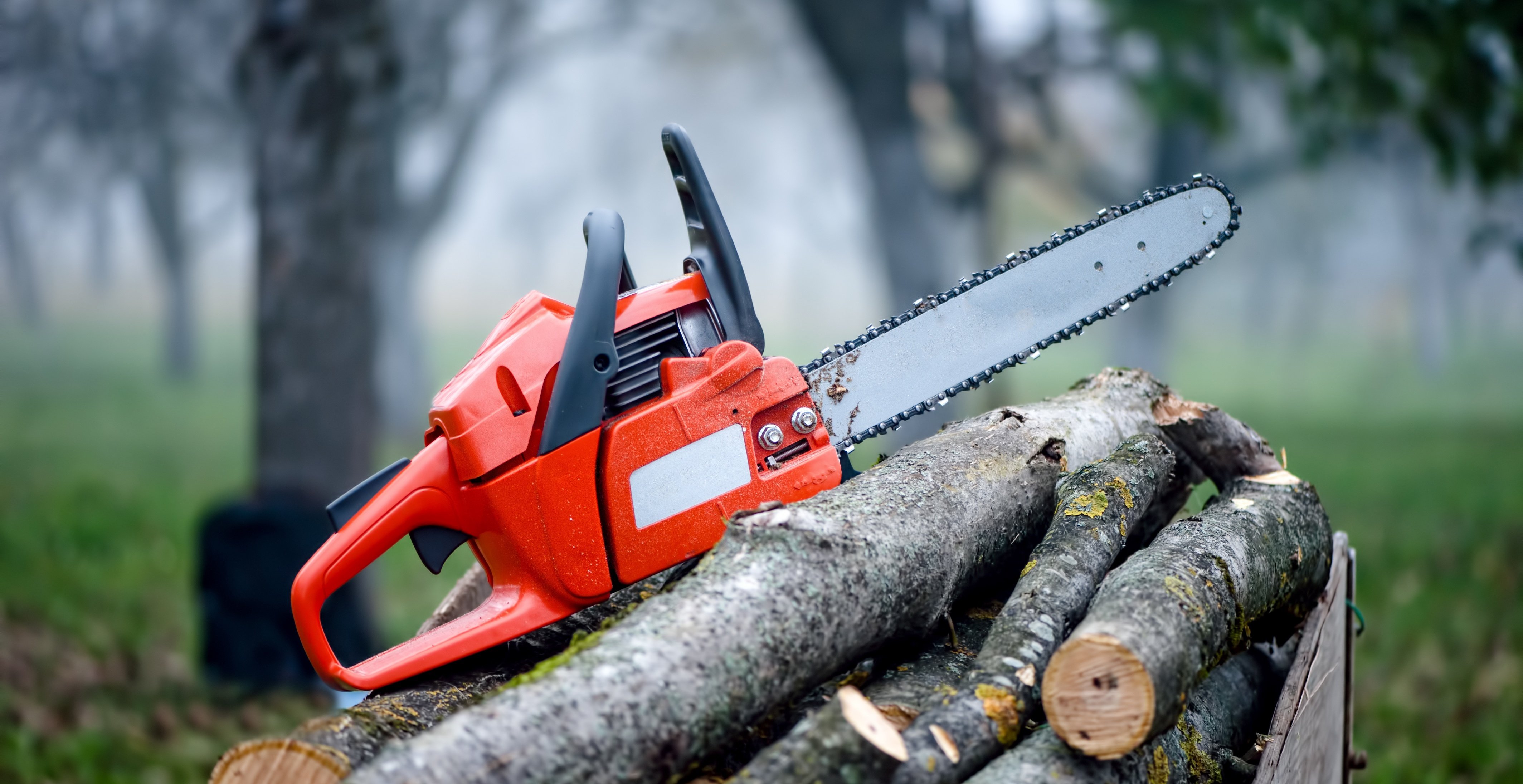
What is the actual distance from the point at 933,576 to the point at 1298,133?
10.4 meters

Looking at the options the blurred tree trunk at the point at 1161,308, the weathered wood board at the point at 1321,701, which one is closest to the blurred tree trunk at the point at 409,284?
the blurred tree trunk at the point at 1161,308

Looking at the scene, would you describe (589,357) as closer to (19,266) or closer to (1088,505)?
(1088,505)

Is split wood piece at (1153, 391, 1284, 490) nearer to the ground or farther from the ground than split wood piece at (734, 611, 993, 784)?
nearer to the ground

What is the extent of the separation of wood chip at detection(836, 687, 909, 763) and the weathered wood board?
0.60 metres

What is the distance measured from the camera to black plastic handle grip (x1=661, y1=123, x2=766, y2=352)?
176 cm

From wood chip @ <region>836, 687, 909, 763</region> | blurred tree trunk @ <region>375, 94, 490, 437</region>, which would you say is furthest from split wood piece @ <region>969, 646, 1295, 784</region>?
blurred tree trunk @ <region>375, 94, 490, 437</region>

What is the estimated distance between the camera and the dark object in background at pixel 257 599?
171 inches

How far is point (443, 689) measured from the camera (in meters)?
1.67

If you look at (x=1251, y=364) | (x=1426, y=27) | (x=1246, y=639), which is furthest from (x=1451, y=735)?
(x=1251, y=364)

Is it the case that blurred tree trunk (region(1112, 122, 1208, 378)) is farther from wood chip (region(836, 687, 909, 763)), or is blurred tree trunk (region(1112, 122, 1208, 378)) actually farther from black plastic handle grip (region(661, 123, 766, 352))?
wood chip (region(836, 687, 909, 763))

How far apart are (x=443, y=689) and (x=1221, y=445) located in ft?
5.37

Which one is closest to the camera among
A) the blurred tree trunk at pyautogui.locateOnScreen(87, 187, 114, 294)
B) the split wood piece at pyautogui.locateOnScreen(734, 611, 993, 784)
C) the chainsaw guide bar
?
the split wood piece at pyautogui.locateOnScreen(734, 611, 993, 784)

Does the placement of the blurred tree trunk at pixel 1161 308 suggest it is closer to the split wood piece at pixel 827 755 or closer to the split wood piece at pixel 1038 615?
the split wood piece at pixel 1038 615

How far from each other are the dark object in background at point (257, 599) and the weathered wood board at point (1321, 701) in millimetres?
3858
